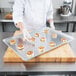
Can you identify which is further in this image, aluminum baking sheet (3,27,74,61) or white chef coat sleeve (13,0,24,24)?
white chef coat sleeve (13,0,24,24)

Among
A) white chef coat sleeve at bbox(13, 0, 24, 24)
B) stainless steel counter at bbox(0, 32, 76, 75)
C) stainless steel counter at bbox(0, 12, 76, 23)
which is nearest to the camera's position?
stainless steel counter at bbox(0, 32, 76, 75)

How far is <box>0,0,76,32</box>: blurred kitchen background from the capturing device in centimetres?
226

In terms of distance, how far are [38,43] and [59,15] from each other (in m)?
1.37

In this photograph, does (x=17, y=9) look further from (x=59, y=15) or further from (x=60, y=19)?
(x=59, y=15)

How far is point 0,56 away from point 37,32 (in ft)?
1.45

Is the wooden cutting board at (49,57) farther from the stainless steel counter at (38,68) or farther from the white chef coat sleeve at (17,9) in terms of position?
the white chef coat sleeve at (17,9)

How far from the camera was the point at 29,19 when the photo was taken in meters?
1.57

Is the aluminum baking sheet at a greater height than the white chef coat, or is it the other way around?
the white chef coat

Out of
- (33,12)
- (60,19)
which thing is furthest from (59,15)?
(33,12)

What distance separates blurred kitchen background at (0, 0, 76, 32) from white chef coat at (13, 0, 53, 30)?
25.4 inches

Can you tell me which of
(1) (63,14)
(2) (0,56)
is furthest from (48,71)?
(1) (63,14)

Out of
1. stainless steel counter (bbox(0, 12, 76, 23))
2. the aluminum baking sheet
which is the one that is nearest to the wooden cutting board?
the aluminum baking sheet

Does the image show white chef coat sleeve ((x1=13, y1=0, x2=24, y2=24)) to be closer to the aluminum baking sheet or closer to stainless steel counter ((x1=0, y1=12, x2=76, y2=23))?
the aluminum baking sheet

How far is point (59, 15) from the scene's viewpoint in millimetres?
2459
